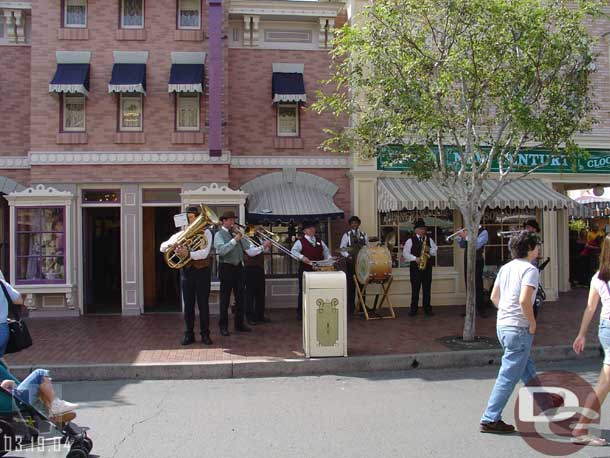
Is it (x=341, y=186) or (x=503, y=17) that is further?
(x=341, y=186)

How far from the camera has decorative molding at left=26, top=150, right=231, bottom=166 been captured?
37.9 ft

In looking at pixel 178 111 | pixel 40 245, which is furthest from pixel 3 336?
pixel 178 111

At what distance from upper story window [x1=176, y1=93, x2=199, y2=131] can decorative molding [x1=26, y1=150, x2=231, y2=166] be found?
63 centimetres

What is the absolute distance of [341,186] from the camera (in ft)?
41.7

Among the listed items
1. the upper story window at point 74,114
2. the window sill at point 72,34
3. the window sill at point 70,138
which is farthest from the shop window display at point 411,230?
the window sill at point 72,34

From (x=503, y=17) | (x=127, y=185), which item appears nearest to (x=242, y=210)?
(x=127, y=185)

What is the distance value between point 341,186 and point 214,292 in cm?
369

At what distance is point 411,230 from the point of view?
1276 cm

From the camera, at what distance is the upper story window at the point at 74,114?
11.8 metres

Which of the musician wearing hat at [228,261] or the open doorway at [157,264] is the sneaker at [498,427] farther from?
the open doorway at [157,264]

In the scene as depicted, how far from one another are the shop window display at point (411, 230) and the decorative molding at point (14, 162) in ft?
25.4

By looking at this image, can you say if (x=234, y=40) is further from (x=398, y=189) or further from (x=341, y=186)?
(x=398, y=189)

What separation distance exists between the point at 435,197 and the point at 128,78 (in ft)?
22.2

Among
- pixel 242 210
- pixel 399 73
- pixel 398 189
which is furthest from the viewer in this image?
pixel 398 189
